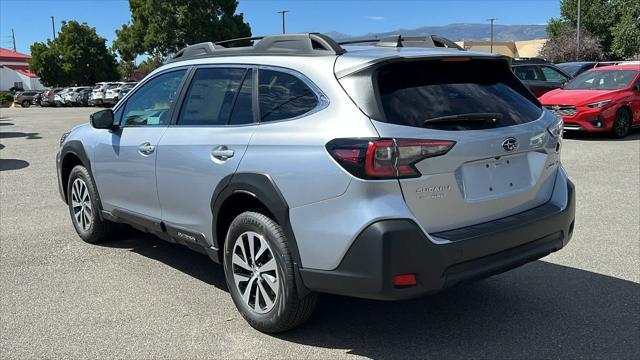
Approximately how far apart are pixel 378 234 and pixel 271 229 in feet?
2.51

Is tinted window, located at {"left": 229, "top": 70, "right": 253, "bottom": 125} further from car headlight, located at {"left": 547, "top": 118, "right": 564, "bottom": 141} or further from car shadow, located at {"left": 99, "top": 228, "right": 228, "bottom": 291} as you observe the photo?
car headlight, located at {"left": 547, "top": 118, "right": 564, "bottom": 141}

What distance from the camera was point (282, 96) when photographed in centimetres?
372

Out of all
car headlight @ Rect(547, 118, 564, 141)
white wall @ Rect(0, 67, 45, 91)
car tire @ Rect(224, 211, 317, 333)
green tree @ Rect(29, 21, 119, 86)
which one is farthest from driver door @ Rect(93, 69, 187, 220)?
white wall @ Rect(0, 67, 45, 91)

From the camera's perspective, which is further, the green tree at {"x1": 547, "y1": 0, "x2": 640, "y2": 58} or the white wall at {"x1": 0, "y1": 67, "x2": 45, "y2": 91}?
the white wall at {"x1": 0, "y1": 67, "x2": 45, "y2": 91}

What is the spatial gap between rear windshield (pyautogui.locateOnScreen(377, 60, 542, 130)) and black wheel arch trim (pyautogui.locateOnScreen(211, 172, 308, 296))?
0.79 m

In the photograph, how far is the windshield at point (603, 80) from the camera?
13.8 m

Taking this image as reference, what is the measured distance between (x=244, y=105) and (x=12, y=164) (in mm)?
9259

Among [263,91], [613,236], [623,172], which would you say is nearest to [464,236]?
[263,91]

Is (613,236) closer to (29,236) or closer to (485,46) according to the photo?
(29,236)

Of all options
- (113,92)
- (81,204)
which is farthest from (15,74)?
(81,204)

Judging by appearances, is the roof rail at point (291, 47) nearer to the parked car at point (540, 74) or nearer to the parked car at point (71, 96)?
the parked car at point (540, 74)

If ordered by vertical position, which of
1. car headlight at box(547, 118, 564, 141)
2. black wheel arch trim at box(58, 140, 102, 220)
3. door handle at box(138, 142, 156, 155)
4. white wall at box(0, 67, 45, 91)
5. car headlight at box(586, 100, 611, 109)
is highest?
white wall at box(0, 67, 45, 91)

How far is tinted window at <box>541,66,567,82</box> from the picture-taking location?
17125mm

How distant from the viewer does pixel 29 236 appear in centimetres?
616
